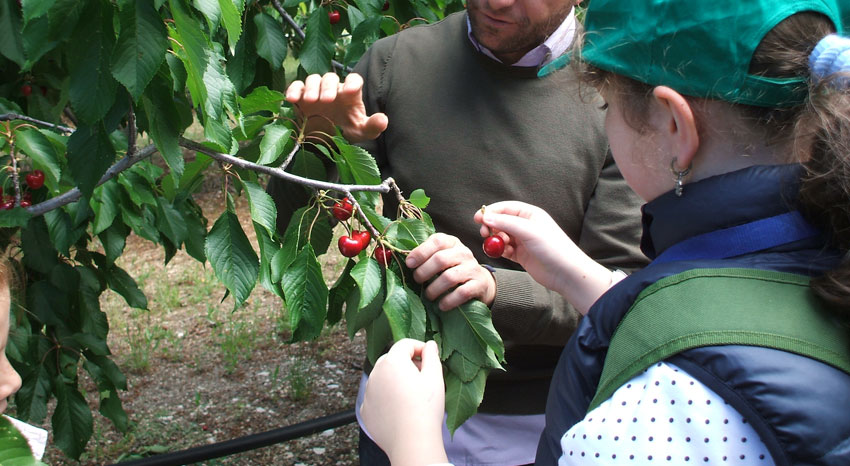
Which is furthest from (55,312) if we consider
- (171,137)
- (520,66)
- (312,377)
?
(312,377)

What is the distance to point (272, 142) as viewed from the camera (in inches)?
57.1

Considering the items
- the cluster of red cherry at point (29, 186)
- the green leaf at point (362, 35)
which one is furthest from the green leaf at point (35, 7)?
the green leaf at point (362, 35)

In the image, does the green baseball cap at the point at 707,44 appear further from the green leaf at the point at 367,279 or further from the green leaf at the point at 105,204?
the green leaf at the point at 105,204

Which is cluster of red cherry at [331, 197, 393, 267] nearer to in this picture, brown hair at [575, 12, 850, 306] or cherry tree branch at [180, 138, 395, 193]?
cherry tree branch at [180, 138, 395, 193]

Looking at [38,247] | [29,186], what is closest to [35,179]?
[29,186]

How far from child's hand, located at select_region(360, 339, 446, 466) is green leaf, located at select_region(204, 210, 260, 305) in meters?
0.40

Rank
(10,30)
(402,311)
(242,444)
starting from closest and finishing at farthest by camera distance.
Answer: (402,311) → (10,30) → (242,444)

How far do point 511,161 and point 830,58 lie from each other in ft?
3.13

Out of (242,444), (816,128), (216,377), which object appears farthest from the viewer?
(216,377)

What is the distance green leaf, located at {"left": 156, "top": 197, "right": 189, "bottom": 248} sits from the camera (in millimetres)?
2527

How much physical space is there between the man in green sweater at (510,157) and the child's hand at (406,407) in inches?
23.5

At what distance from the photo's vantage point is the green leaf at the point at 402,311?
1341mm

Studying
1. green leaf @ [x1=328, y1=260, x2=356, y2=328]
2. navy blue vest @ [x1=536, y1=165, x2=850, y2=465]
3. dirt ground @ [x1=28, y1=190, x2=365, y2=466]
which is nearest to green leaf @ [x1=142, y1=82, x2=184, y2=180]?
green leaf @ [x1=328, y1=260, x2=356, y2=328]

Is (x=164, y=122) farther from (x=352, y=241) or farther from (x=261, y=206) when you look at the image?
(x=352, y=241)
